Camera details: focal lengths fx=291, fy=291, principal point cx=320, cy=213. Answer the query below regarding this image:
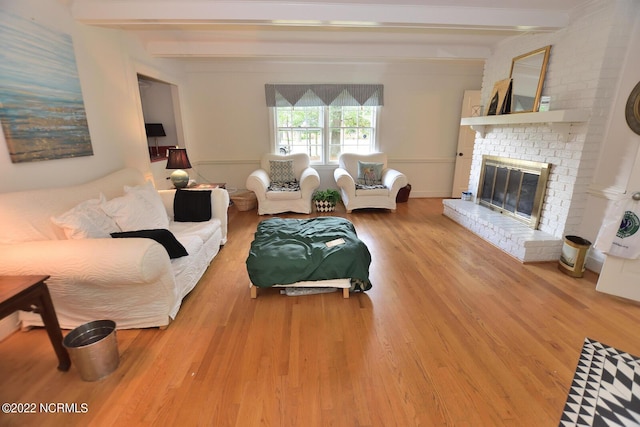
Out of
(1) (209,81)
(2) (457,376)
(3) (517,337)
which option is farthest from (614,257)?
(1) (209,81)

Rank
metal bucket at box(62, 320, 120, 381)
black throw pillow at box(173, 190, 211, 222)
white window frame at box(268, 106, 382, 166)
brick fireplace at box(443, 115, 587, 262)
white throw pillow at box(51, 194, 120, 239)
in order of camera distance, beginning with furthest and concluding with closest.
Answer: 1. white window frame at box(268, 106, 382, 166)
2. black throw pillow at box(173, 190, 211, 222)
3. brick fireplace at box(443, 115, 587, 262)
4. white throw pillow at box(51, 194, 120, 239)
5. metal bucket at box(62, 320, 120, 381)

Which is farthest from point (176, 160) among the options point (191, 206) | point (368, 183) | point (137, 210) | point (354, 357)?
point (354, 357)

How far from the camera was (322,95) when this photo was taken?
5.00 meters

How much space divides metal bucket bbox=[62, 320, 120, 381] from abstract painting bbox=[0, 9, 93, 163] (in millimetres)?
1271

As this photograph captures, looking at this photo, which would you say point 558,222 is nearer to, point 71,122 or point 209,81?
point 71,122

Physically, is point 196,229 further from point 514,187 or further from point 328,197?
point 514,187

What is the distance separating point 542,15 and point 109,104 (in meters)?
4.24

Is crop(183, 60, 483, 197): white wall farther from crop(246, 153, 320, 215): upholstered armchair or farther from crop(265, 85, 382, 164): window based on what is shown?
crop(246, 153, 320, 215): upholstered armchair

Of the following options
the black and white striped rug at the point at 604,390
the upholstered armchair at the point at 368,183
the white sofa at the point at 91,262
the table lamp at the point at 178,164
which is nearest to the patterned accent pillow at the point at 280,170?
the upholstered armchair at the point at 368,183

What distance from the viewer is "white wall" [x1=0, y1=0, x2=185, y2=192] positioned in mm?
2041

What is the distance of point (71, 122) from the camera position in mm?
2379

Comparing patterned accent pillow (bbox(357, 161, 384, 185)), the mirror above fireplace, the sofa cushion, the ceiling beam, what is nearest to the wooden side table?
the sofa cushion

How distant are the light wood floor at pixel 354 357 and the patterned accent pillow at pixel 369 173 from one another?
2414mm

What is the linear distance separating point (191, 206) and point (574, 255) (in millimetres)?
3633
